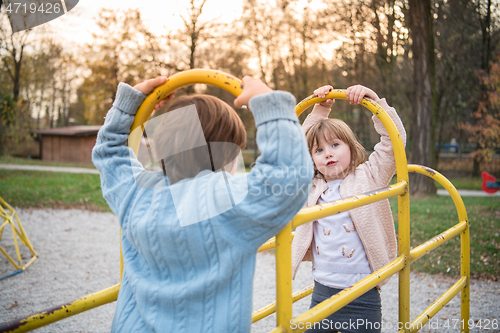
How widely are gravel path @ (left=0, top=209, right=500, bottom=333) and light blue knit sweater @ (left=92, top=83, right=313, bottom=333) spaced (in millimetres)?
2307

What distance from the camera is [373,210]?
1.67 m

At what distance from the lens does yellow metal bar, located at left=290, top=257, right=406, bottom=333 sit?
42.8 inches

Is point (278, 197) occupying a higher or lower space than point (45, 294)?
higher

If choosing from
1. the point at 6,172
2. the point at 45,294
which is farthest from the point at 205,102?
the point at 6,172

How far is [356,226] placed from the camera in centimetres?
162

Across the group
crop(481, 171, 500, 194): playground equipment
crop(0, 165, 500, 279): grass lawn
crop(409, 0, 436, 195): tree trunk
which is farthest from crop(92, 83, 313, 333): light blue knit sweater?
crop(409, 0, 436, 195): tree trunk

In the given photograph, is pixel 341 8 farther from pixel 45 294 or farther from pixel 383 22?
pixel 45 294

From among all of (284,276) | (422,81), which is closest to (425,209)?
(422,81)

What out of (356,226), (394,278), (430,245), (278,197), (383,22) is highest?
(383,22)

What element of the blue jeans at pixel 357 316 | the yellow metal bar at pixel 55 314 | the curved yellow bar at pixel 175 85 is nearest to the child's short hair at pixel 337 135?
the blue jeans at pixel 357 316

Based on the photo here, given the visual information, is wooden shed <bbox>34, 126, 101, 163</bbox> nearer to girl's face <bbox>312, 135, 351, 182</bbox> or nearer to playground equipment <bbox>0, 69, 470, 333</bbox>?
girl's face <bbox>312, 135, 351, 182</bbox>

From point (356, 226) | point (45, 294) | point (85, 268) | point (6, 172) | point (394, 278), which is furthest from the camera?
point (6, 172)

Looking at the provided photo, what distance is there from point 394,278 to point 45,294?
3.92 metres

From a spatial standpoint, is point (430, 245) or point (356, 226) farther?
point (430, 245)
